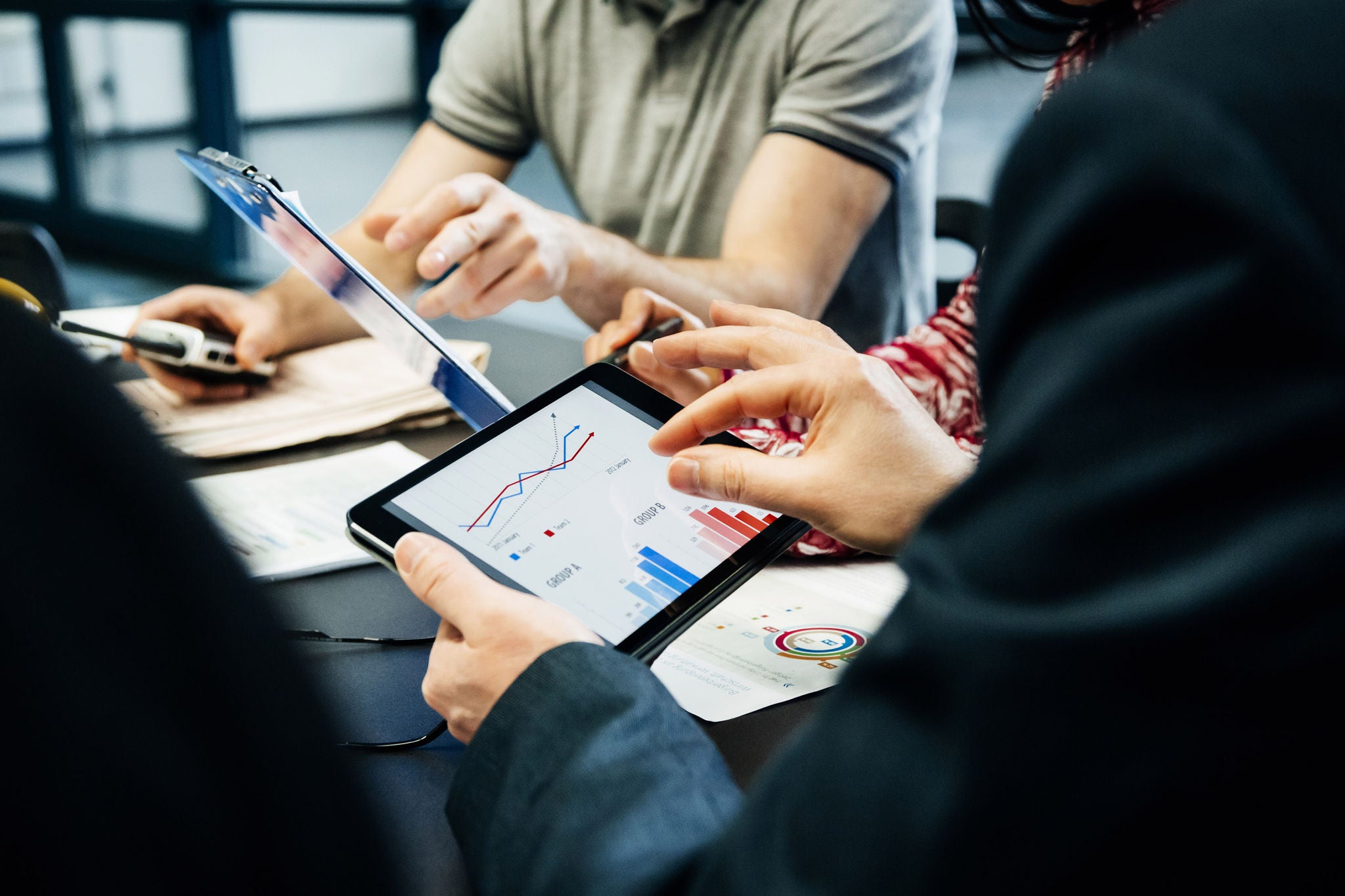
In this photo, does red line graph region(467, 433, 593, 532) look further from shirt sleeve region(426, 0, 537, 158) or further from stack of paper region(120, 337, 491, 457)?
shirt sleeve region(426, 0, 537, 158)

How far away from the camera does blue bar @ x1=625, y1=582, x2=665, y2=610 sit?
22.5 inches

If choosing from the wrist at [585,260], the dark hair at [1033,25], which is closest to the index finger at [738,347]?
the wrist at [585,260]

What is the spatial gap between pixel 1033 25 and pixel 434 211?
2.11 ft

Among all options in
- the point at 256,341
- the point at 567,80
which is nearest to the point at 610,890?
the point at 256,341

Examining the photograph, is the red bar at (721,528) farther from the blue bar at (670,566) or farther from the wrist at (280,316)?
the wrist at (280,316)

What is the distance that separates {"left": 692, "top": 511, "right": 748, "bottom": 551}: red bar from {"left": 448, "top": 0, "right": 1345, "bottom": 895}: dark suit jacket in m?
0.34

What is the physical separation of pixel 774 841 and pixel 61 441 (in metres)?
0.20

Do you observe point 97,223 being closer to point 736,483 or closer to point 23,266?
point 23,266

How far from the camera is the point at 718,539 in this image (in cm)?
62

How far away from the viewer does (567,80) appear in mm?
1434

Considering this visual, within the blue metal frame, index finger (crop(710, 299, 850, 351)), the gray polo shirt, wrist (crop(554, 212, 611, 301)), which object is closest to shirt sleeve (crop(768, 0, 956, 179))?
the gray polo shirt

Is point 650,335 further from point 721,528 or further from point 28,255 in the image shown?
point 28,255

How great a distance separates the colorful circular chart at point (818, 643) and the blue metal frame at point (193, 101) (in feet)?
10.1

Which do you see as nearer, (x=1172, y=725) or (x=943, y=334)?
(x=1172, y=725)
